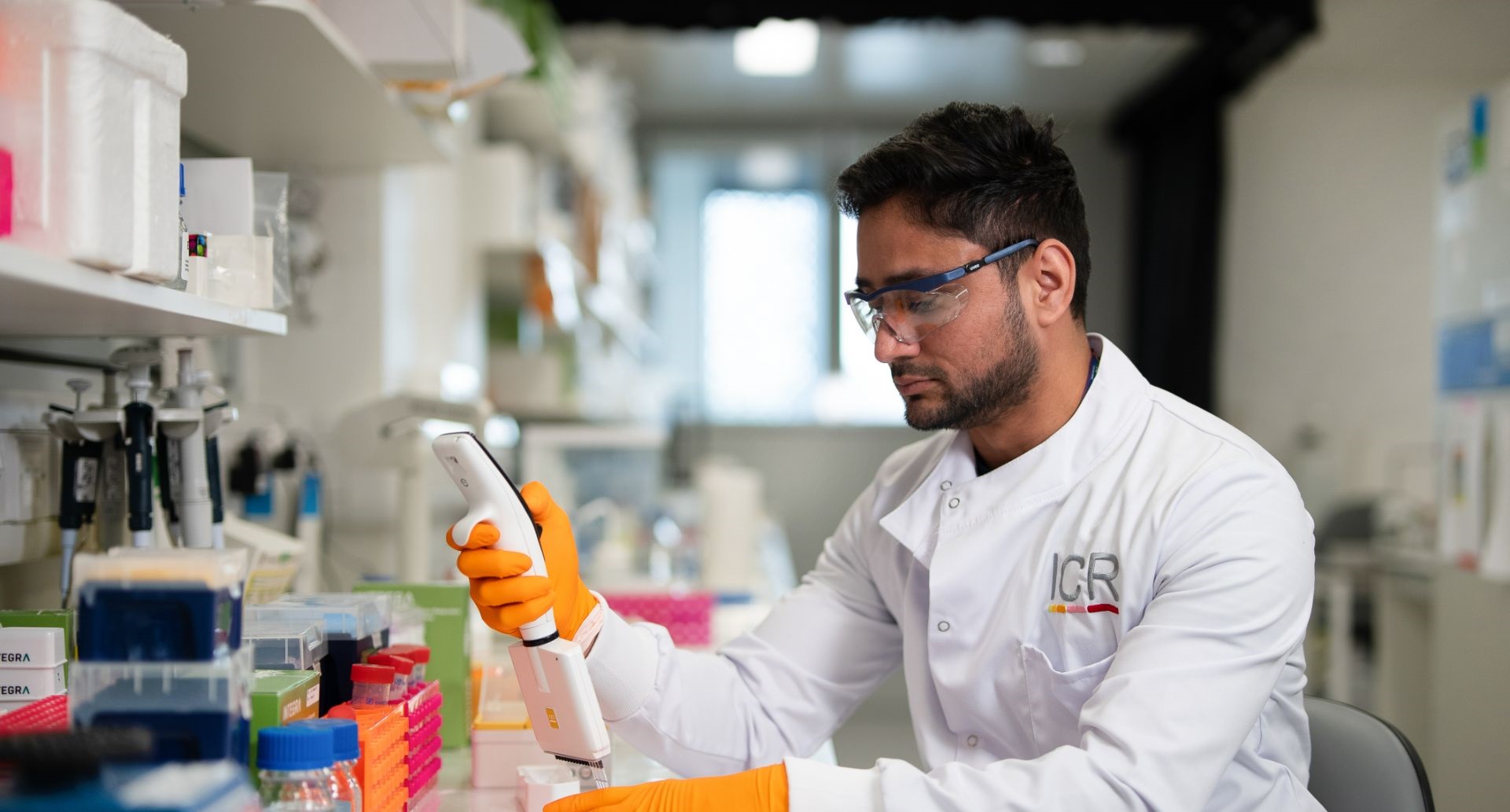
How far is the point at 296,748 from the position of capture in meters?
0.96

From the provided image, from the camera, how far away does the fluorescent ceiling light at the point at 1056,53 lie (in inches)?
219

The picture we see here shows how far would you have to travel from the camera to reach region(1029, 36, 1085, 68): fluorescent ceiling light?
5.57 meters

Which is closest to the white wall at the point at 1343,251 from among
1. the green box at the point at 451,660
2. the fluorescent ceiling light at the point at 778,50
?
the fluorescent ceiling light at the point at 778,50

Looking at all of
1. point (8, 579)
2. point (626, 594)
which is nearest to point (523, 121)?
point (626, 594)

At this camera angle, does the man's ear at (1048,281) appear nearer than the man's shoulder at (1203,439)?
No

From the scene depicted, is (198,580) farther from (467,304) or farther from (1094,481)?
(467,304)

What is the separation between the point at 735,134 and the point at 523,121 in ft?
11.6

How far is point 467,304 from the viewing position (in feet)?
11.1

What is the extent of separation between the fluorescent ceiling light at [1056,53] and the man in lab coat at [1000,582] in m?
4.39

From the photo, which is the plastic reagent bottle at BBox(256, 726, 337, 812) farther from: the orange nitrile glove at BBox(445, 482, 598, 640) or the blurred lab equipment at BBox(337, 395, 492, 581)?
the blurred lab equipment at BBox(337, 395, 492, 581)

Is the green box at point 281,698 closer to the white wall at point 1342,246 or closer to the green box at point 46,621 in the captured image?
the green box at point 46,621

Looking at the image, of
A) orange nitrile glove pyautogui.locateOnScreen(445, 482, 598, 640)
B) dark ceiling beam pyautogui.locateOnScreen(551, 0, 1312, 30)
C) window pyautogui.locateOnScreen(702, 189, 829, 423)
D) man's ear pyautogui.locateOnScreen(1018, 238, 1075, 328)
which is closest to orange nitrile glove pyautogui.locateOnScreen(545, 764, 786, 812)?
orange nitrile glove pyautogui.locateOnScreen(445, 482, 598, 640)

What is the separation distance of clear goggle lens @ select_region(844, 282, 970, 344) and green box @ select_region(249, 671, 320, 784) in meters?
0.81

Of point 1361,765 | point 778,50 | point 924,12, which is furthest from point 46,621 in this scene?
point 778,50
